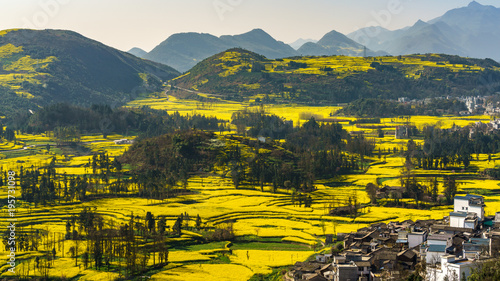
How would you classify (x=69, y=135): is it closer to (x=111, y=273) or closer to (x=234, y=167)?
(x=234, y=167)

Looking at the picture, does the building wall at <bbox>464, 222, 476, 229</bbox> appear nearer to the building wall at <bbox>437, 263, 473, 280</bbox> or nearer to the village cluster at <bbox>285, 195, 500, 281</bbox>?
the village cluster at <bbox>285, 195, 500, 281</bbox>

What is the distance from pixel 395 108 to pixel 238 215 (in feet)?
325

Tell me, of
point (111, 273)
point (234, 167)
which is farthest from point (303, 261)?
point (234, 167)

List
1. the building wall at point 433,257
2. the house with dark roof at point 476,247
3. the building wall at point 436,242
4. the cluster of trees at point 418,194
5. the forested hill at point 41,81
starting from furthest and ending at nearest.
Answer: the forested hill at point 41,81
the cluster of trees at point 418,194
the building wall at point 436,242
the building wall at point 433,257
the house with dark roof at point 476,247

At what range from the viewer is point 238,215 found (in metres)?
60.6

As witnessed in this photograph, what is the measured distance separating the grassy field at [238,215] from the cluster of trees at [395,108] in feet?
169

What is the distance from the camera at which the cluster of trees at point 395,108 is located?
486 ft

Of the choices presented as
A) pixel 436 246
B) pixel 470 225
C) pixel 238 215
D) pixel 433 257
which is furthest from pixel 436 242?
pixel 238 215

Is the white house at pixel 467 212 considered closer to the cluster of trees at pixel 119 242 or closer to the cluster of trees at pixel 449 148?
the cluster of trees at pixel 119 242

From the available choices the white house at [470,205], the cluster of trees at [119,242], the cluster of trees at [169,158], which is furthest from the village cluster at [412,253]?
the cluster of trees at [169,158]

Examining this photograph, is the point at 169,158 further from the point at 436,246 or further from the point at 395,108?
the point at 395,108

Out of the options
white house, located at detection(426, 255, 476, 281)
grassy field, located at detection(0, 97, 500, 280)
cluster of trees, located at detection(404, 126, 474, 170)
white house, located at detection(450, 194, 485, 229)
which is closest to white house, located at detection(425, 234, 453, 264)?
white house, located at detection(426, 255, 476, 281)

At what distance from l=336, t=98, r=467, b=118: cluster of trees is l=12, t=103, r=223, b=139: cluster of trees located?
38868mm

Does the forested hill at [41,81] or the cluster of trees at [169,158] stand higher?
the forested hill at [41,81]
